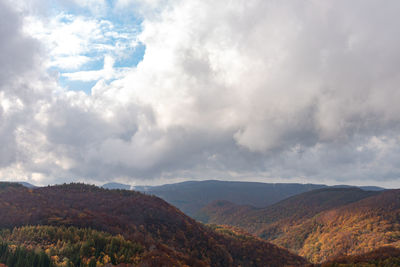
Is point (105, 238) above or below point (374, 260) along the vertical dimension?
above

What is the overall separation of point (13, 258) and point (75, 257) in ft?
45.6

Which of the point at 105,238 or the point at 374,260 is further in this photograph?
the point at 374,260

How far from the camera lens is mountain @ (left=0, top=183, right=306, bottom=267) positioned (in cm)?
8006

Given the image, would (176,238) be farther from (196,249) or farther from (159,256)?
(159,256)

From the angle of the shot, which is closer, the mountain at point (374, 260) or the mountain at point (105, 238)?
the mountain at point (105, 238)

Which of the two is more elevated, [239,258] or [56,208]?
[56,208]

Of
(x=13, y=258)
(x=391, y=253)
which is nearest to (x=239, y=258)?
(x=391, y=253)

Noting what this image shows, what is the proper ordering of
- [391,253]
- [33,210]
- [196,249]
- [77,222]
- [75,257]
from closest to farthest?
[75,257] < [391,253] < [77,222] < [33,210] < [196,249]

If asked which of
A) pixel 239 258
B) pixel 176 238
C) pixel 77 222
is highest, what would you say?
pixel 77 222

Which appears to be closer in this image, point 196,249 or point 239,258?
point 196,249

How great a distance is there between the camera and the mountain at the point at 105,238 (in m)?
80.1

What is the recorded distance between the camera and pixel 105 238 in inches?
3620

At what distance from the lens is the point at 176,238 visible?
16838 cm

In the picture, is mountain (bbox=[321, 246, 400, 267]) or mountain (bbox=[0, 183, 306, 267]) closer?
mountain (bbox=[0, 183, 306, 267])
